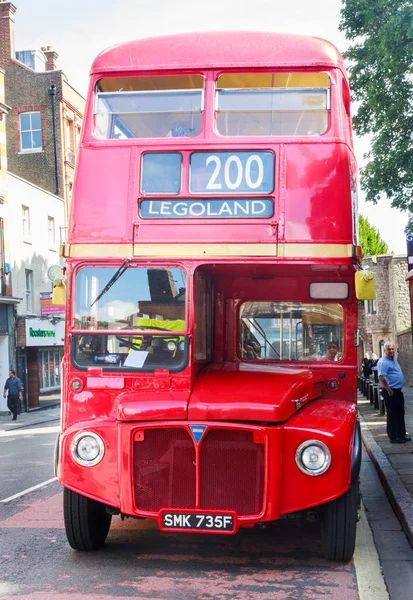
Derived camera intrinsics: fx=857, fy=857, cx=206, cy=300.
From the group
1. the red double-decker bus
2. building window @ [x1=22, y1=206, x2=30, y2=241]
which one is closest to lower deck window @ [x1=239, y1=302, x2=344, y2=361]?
the red double-decker bus

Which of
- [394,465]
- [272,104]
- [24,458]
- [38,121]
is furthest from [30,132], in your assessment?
[272,104]

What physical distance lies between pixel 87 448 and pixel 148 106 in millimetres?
3370

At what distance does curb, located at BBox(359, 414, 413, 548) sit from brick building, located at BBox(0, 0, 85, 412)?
2220 centimetres

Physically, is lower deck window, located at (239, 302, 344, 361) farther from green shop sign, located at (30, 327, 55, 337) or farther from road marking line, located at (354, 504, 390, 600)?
green shop sign, located at (30, 327, 55, 337)

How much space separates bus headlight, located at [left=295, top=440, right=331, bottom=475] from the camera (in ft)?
22.1

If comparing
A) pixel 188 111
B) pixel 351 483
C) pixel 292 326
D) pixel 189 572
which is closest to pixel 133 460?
pixel 189 572

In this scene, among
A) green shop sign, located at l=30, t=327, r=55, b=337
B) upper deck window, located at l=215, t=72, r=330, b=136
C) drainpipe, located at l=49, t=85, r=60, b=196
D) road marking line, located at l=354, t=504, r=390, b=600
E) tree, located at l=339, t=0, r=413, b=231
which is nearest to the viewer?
road marking line, located at l=354, t=504, r=390, b=600

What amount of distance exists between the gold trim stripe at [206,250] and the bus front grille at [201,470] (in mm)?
1647

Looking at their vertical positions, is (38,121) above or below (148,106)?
above

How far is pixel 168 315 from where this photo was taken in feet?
24.4

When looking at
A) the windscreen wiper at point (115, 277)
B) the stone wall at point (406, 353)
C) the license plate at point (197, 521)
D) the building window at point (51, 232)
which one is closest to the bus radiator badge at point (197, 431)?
the license plate at point (197, 521)

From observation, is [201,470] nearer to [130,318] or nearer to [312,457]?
[312,457]

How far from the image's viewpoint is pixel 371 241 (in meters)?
80.9

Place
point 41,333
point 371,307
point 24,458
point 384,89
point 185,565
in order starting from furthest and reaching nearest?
point 371,307 < point 41,333 < point 384,89 < point 24,458 < point 185,565
